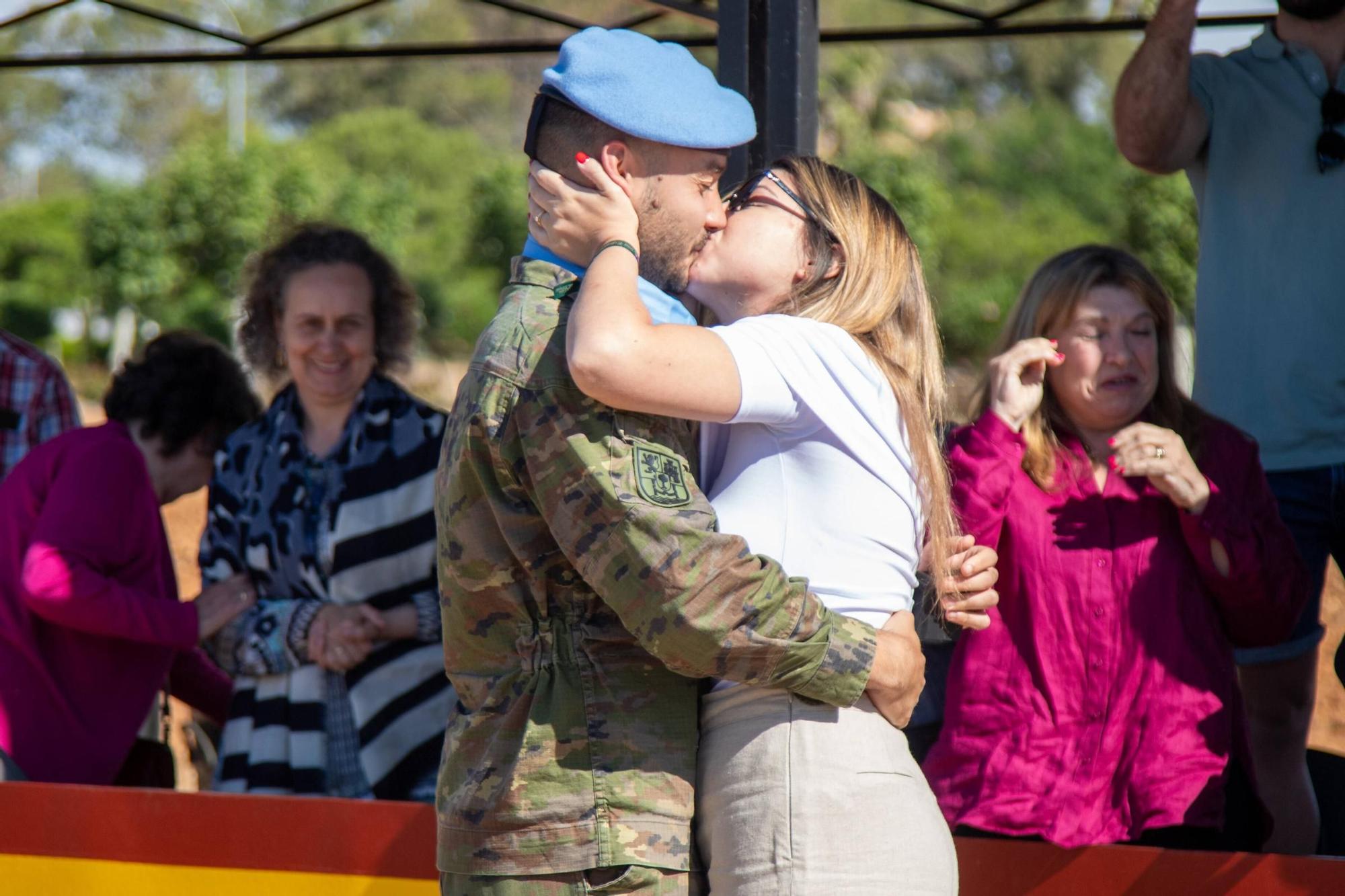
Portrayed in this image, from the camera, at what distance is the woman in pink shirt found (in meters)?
2.41

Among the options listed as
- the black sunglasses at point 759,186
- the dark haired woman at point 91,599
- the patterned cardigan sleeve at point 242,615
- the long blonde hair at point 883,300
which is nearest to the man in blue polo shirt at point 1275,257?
the long blonde hair at point 883,300

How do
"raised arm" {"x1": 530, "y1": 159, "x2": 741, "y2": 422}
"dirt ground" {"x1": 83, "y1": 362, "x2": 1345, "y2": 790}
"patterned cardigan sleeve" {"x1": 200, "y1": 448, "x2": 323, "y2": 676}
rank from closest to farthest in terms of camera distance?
1. "raised arm" {"x1": 530, "y1": 159, "x2": 741, "y2": 422}
2. "patterned cardigan sleeve" {"x1": 200, "y1": 448, "x2": 323, "y2": 676}
3. "dirt ground" {"x1": 83, "y1": 362, "x2": 1345, "y2": 790}

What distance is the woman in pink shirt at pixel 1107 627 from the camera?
2.41 m

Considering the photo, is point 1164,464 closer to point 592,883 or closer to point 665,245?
point 665,245

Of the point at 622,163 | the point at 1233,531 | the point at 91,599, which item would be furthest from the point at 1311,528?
the point at 91,599

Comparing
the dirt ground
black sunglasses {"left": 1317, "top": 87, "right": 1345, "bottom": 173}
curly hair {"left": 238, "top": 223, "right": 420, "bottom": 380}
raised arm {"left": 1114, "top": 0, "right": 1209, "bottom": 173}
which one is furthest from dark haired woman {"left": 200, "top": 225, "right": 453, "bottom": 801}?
black sunglasses {"left": 1317, "top": 87, "right": 1345, "bottom": 173}

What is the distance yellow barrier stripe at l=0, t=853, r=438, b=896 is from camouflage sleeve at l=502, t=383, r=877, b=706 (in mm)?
1102

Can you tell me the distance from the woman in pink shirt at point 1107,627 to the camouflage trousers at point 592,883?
2.81 feet

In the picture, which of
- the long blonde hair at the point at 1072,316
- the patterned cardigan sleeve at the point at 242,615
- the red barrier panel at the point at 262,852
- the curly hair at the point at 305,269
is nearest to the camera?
the red barrier panel at the point at 262,852

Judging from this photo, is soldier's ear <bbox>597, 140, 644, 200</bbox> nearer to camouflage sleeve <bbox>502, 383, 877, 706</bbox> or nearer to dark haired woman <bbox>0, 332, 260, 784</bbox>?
camouflage sleeve <bbox>502, 383, 877, 706</bbox>

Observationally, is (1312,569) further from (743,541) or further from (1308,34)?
(743,541)

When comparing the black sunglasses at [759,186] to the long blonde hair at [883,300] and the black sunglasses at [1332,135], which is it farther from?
the black sunglasses at [1332,135]

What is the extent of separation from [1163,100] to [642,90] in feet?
5.46

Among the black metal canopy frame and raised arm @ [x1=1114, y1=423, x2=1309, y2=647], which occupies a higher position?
the black metal canopy frame
